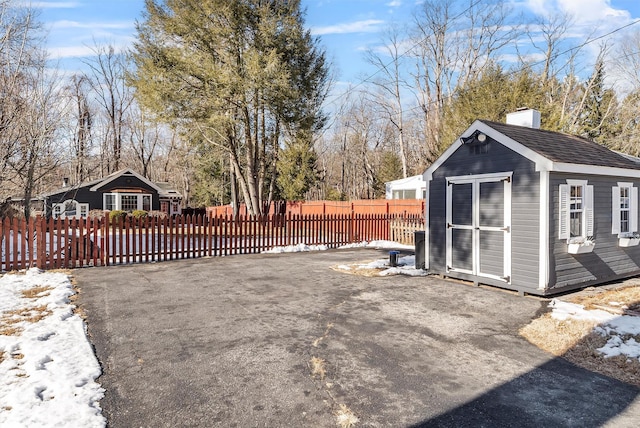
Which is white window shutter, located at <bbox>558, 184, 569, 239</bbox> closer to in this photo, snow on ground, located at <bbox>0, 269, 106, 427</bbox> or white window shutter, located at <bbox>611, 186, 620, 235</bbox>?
white window shutter, located at <bbox>611, 186, 620, 235</bbox>

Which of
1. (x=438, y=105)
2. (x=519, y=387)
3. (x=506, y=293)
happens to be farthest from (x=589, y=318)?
(x=438, y=105)

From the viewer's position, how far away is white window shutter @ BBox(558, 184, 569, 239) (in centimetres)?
695

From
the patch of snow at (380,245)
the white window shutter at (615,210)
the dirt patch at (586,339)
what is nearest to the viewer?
the dirt patch at (586,339)

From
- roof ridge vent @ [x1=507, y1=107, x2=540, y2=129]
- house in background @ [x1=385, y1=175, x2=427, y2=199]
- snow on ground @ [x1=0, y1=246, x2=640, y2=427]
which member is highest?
roof ridge vent @ [x1=507, y1=107, x2=540, y2=129]

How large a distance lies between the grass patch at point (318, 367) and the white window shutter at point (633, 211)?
8.42 metres

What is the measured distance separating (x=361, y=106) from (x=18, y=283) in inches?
1497

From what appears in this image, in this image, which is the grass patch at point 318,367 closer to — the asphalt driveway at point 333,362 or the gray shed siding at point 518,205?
the asphalt driveway at point 333,362

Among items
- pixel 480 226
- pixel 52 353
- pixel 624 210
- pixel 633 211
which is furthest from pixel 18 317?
pixel 633 211

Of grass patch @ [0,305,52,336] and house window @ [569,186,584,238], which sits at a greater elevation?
house window @ [569,186,584,238]

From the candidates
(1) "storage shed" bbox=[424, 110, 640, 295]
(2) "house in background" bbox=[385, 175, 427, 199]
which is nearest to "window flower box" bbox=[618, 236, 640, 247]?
(1) "storage shed" bbox=[424, 110, 640, 295]

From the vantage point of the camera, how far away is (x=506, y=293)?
24.1 ft

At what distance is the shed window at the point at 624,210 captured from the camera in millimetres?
8166

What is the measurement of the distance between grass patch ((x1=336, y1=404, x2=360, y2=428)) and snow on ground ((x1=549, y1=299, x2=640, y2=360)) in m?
3.22

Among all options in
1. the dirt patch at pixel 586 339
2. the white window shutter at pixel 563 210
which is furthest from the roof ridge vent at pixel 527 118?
the dirt patch at pixel 586 339
